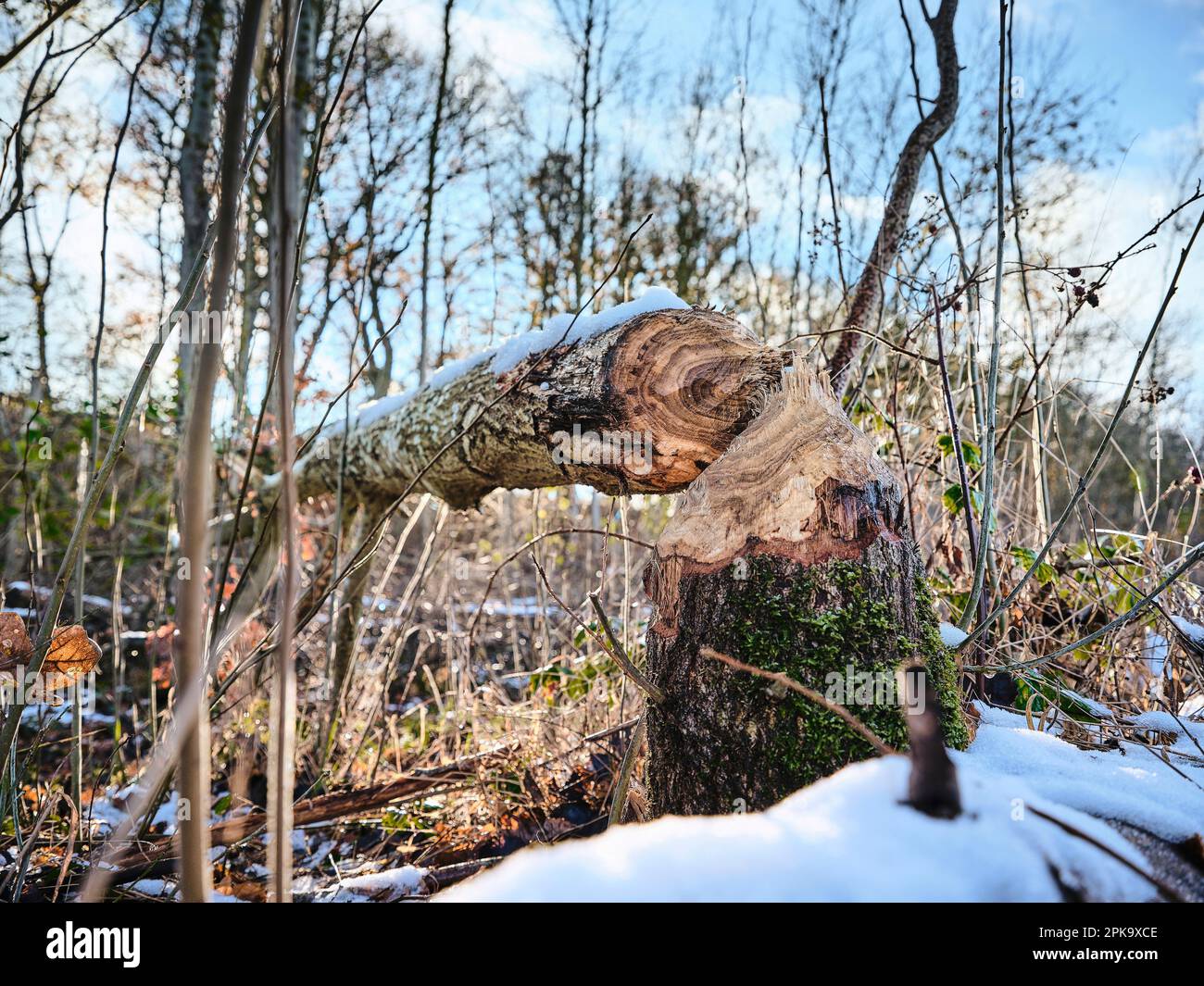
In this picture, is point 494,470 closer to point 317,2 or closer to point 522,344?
point 522,344

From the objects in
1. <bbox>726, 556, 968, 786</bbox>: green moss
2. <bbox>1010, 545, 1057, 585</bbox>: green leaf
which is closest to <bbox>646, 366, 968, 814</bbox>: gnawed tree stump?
<bbox>726, 556, 968, 786</bbox>: green moss

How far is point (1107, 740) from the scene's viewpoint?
4.79 feet

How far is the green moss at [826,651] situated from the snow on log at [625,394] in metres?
0.47

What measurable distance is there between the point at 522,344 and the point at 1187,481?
2225 millimetres

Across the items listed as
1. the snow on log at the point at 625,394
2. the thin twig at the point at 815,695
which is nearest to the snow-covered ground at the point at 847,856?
the thin twig at the point at 815,695

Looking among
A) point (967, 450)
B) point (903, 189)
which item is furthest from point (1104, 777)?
point (903, 189)

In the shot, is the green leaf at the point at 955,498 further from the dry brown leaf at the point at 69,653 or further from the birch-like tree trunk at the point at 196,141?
the birch-like tree trunk at the point at 196,141

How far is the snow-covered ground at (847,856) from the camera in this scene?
0.57 metres

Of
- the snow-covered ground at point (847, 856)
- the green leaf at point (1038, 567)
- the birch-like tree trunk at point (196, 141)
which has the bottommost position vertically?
the snow-covered ground at point (847, 856)

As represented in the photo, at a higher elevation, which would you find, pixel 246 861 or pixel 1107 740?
pixel 1107 740

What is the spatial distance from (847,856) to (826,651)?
73 cm

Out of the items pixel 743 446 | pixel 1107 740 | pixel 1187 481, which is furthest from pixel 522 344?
pixel 1187 481

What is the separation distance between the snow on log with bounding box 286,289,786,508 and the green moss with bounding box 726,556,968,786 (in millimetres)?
470

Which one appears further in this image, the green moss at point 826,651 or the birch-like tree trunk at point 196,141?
the birch-like tree trunk at point 196,141
